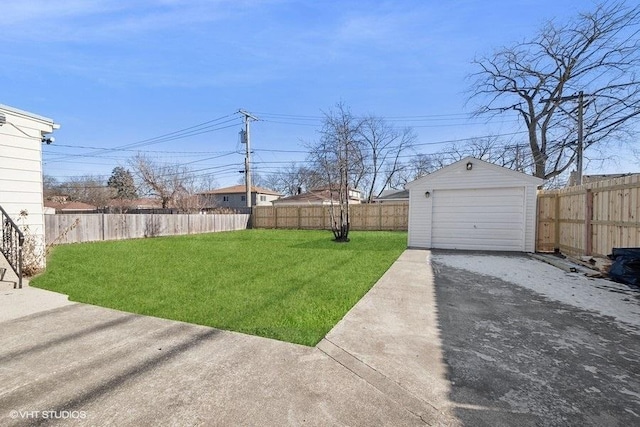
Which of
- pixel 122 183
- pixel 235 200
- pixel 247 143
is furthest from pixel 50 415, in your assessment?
pixel 122 183

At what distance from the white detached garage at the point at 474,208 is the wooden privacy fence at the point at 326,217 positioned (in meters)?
7.38

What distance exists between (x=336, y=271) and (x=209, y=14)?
674 cm

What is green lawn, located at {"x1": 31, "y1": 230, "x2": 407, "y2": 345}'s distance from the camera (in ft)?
11.0

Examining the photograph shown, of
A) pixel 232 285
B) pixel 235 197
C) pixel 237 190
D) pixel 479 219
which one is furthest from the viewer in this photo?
pixel 237 190

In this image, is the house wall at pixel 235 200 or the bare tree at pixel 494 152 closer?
the bare tree at pixel 494 152

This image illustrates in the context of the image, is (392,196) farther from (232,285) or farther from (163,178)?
(232,285)

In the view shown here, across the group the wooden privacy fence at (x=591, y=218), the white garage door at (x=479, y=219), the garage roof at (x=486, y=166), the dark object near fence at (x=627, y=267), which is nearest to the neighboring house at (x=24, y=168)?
the garage roof at (x=486, y=166)

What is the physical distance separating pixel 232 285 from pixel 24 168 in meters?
4.75

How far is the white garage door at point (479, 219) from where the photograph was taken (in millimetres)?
9000

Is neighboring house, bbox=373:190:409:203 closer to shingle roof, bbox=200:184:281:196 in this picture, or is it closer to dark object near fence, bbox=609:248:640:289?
shingle roof, bbox=200:184:281:196

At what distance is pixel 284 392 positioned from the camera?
1.99 m

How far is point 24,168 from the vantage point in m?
5.62

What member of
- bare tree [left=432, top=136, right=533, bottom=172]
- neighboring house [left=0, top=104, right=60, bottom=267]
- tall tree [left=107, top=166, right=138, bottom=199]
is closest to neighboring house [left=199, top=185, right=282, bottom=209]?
tall tree [left=107, top=166, right=138, bottom=199]

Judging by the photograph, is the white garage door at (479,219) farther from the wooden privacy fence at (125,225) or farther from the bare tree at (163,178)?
the bare tree at (163,178)
